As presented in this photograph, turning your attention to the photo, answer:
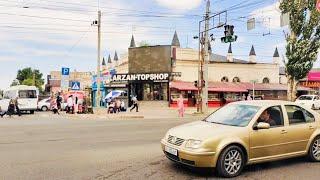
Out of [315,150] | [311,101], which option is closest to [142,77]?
[311,101]

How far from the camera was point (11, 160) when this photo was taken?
9.73 metres

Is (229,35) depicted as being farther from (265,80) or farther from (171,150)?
(265,80)

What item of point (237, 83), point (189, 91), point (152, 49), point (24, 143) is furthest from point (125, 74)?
point (24, 143)

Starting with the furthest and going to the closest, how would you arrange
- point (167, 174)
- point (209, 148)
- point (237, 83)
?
point (237, 83) < point (167, 174) < point (209, 148)

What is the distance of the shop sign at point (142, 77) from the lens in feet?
153

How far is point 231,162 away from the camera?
799cm

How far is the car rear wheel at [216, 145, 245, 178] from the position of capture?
25.7 feet

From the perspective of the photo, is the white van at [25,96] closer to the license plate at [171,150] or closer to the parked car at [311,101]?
the parked car at [311,101]

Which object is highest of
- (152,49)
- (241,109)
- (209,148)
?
(152,49)

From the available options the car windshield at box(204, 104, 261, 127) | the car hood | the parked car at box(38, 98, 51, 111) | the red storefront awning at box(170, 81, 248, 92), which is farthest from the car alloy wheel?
the parked car at box(38, 98, 51, 111)

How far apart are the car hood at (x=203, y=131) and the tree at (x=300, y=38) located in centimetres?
2612

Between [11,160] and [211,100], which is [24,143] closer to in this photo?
[11,160]

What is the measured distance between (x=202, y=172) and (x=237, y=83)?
43.5 metres

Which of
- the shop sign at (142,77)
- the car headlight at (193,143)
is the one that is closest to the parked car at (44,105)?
the shop sign at (142,77)
